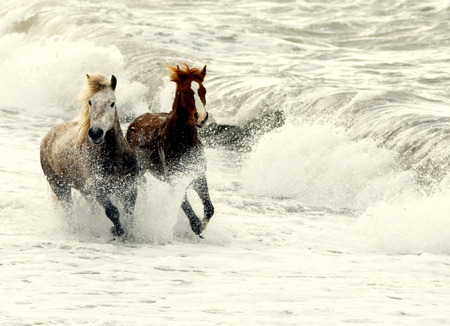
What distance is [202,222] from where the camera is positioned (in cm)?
905

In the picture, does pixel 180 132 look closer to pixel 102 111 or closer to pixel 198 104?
pixel 198 104

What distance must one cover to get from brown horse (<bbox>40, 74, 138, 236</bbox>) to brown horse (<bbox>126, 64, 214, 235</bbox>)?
17.0 inches

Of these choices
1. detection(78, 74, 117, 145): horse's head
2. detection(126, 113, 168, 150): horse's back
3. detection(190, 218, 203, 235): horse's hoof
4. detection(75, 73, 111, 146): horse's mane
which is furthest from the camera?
detection(126, 113, 168, 150): horse's back

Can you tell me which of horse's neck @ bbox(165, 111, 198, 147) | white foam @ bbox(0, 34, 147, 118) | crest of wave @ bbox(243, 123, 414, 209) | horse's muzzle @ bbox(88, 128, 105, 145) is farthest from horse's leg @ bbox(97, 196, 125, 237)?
white foam @ bbox(0, 34, 147, 118)

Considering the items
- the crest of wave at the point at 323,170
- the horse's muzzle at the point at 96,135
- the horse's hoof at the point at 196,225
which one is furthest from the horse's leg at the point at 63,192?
the crest of wave at the point at 323,170

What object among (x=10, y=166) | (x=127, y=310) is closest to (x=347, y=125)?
(x=10, y=166)

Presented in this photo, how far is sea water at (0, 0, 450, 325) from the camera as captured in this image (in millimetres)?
6844

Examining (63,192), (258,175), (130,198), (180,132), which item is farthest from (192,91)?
(258,175)

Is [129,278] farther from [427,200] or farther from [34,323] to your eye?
[427,200]

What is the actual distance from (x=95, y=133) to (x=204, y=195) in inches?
56.1

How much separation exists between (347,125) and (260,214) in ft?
12.5

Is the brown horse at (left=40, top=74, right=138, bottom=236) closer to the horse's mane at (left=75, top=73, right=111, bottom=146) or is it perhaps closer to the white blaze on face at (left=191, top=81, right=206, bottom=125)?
the horse's mane at (left=75, top=73, right=111, bottom=146)

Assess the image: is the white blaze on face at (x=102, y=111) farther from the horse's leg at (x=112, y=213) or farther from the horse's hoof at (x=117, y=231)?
the horse's hoof at (x=117, y=231)

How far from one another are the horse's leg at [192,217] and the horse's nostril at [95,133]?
1.26 metres
